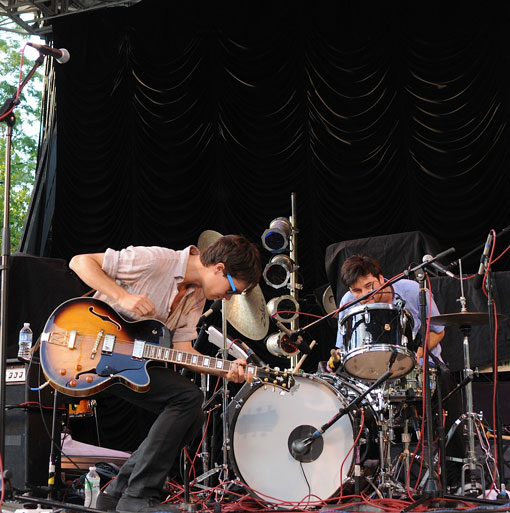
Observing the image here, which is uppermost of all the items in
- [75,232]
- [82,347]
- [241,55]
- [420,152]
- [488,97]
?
[241,55]

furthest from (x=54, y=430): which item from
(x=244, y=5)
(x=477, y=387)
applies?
(x=244, y=5)

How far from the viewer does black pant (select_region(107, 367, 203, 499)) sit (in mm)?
3639

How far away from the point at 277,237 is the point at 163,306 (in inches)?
127

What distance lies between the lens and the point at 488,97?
27.6 feet

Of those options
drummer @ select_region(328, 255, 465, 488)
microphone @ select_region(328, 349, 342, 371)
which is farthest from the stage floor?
microphone @ select_region(328, 349, 342, 371)

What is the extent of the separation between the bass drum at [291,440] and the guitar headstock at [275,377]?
1.20 feet

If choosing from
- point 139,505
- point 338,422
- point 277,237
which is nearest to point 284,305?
point 277,237

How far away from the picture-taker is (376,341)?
170 inches

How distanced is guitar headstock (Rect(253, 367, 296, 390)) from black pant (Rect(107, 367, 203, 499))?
42cm

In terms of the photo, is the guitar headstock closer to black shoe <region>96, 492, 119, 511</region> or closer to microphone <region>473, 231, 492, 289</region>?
black shoe <region>96, 492, 119, 511</region>

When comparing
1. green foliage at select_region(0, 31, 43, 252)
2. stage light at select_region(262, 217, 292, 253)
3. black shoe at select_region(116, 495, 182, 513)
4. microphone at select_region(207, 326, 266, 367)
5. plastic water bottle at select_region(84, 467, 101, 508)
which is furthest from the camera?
green foliage at select_region(0, 31, 43, 252)

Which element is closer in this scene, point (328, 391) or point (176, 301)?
point (176, 301)

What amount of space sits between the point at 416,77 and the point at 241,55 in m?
2.29

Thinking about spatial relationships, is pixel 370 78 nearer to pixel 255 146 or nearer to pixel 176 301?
pixel 255 146
